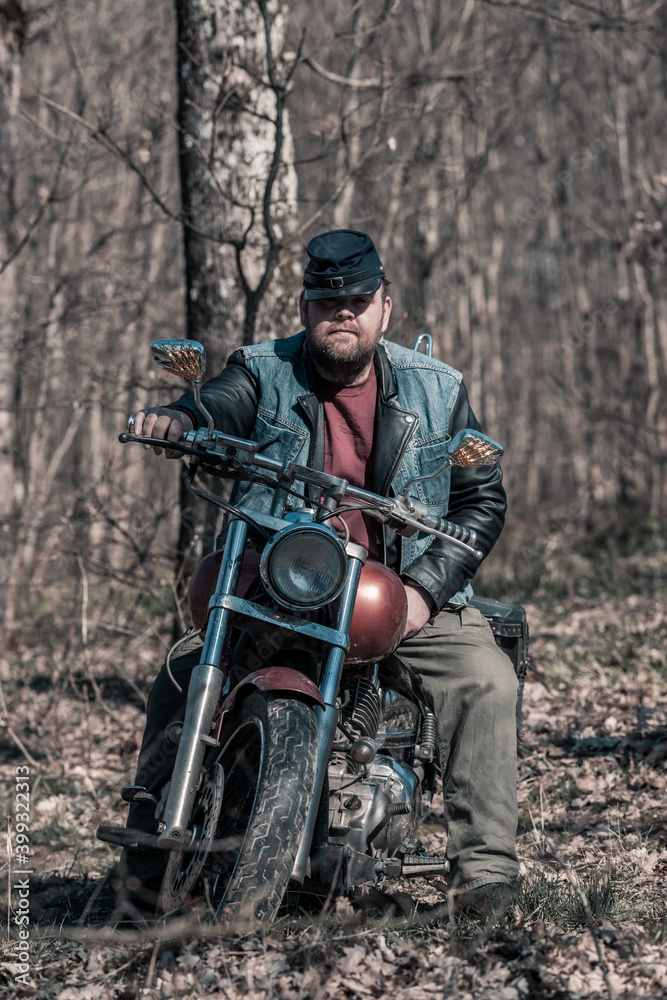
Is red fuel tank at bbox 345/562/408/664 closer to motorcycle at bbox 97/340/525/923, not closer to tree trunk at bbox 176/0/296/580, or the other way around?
motorcycle at bbox 97/340/525/923

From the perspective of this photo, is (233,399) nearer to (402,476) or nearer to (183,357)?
(402,476)

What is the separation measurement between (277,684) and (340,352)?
1273mm

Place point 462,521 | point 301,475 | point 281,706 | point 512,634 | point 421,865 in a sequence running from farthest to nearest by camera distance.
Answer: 1. point 512,634
2. point 462,521
3. point 421,865
4. point 301,475
5. point 281,706

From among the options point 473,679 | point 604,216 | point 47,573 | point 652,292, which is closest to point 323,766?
point 473,679

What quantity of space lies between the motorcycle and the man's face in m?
0.63

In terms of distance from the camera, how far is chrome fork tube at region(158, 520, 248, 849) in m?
2.50

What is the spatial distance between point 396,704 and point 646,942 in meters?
1.05

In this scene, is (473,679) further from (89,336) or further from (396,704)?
(89,336)

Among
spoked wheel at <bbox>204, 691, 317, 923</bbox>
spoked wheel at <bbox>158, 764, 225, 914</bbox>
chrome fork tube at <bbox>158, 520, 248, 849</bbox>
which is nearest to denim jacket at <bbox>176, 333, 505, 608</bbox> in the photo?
chrome fork tube at <bbox>158, 520, 248, 849</bbox>

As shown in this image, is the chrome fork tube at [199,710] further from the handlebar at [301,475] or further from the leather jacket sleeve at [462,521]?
the leather jacket sleeve at [462,521]

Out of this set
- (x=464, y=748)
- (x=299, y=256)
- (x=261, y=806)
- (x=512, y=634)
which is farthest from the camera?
(x=299, y=256)

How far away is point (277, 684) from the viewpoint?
2516 mm

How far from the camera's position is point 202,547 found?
5.33m

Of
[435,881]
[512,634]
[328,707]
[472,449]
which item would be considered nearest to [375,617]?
[328,707]
